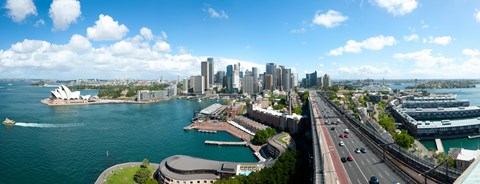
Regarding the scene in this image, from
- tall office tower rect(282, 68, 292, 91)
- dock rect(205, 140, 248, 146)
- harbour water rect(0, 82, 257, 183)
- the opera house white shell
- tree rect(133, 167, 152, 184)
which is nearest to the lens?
tree rect(133, 167, 152, 184)

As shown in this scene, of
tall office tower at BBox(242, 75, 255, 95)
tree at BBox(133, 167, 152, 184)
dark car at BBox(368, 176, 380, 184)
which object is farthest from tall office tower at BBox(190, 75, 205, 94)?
dark car at BBox(368, 176, 380, 184)

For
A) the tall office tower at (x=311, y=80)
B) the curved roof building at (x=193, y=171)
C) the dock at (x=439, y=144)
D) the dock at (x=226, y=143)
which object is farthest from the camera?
the tall office tower at (x=311, y=80)

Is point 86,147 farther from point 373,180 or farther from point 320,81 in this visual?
point 320,81

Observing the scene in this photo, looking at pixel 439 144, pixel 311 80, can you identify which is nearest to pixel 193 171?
pixel 439 144

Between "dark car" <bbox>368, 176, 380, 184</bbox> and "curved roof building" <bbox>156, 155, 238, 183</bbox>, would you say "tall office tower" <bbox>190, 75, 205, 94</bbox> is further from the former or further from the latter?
"dark car" <bbox>368, 176, 380, 184</bbox>

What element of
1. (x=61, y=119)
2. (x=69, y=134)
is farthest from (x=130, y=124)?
(x=61, y=119)

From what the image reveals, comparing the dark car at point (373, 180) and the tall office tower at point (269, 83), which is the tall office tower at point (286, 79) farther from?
the dark car at point (373, 180)

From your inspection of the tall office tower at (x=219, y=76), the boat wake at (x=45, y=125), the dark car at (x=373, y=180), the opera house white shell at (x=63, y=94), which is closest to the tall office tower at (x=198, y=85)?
the tall office tower at (x=219, y=76)

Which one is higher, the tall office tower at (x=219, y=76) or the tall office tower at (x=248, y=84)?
the tall office tower at (x=219, y=76)
